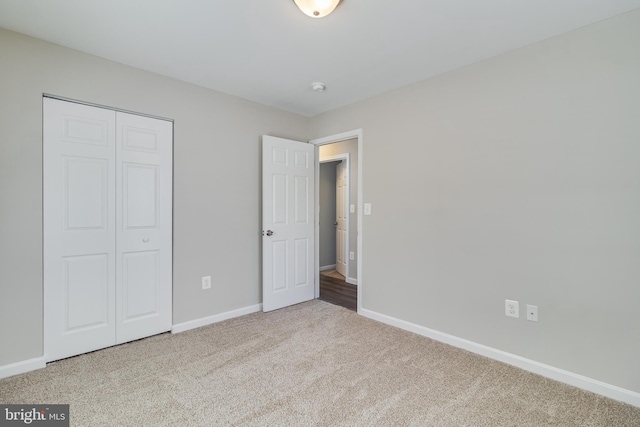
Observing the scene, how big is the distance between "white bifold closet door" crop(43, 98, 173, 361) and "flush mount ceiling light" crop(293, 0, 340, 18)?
5.60 ft

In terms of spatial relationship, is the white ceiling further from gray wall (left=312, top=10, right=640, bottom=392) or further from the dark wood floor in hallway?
the dark wood floor in hallway

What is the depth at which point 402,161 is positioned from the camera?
114 inches

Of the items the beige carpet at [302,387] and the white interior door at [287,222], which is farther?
the white interior door at [287,222]

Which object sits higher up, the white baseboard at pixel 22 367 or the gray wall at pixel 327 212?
the gray wall at pixel 327 212

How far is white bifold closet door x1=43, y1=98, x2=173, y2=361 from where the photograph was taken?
2.20 meters

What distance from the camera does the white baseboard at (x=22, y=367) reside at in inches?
78.9

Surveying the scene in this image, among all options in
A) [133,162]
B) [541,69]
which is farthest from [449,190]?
[133,162]

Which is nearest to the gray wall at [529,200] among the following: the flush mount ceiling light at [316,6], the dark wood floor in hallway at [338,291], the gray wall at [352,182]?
the dark wood floor in hallway at [338,291]

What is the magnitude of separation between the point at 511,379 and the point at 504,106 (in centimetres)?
195

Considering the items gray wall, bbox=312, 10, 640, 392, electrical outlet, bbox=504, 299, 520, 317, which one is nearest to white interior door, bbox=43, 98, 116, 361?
gray wall, bbox=312, 10, 640, 392

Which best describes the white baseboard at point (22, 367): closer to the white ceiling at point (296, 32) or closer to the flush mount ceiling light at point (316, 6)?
the white ceiling at point (296, 32)

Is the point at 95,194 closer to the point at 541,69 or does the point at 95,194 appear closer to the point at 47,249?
the point at 47,249

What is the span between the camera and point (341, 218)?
5.27 m

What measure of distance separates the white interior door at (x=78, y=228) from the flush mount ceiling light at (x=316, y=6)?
1.81m
